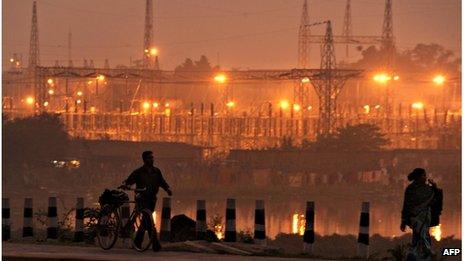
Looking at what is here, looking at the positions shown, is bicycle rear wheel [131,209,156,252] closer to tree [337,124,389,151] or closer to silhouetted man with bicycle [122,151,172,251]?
silhouetted man with bicycle [122,151,172,251]

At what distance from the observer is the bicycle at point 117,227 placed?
57.4ft

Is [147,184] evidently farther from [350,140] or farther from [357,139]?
[357,139]

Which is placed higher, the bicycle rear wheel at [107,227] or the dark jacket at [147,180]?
the dark jacket at [147,180]

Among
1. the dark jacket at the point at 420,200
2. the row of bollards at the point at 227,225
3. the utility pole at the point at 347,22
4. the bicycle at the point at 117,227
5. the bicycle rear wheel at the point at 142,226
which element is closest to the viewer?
the dark jacket at the point at 420,200

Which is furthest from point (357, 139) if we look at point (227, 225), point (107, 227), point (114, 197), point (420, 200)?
point (420, 200)

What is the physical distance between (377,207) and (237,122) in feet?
159

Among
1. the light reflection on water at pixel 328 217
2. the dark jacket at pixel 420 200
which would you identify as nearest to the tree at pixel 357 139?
the light reflection on water at pixel 328 217

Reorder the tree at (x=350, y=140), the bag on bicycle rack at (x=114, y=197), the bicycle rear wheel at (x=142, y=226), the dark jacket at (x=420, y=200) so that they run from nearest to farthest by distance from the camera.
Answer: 1. the dark jacket at (x=420, y=200)
2. the bicycle rear wheel at (x=142, y=226)
3. the bag on bicycle rack at (x=114, y=197)
4. the tree at (x=350, y=140)

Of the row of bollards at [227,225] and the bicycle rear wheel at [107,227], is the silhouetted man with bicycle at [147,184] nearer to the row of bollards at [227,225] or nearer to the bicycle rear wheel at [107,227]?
the bicycle rear wheel at [107,227]

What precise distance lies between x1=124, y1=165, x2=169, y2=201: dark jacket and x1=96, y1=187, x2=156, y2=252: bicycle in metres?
0.12

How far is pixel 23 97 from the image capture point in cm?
19088

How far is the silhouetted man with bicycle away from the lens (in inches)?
689

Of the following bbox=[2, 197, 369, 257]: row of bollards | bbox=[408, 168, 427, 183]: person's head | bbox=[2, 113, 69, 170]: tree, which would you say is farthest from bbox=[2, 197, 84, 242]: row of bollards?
bbox=[2, 113, 69, 170]: tree

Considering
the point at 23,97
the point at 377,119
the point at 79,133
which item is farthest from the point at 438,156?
the point at 23,97
